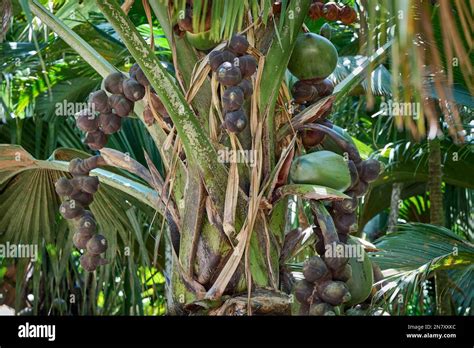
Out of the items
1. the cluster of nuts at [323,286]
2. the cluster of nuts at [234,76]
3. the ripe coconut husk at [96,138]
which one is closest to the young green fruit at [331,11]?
the cluster of nuts at [234,76]

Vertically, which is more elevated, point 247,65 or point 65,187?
point 247,65

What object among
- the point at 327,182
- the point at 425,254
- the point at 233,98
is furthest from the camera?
the point at 425,254

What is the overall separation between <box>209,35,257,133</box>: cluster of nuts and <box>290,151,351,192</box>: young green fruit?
9.6 inches

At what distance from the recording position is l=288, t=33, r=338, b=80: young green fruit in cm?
257

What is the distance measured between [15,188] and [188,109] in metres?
1.48

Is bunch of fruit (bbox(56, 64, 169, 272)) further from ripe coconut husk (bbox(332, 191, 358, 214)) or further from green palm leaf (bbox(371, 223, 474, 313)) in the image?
green palm leaf (bbox(371, 223, 474, 313))

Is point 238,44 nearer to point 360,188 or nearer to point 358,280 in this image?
point 360,188

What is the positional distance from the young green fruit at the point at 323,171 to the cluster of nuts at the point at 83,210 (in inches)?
26.3

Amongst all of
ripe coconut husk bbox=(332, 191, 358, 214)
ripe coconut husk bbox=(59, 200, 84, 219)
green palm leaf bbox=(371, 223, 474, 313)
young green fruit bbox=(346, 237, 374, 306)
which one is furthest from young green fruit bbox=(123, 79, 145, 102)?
green palm leaf bbox=(371, 223, 474, 313)

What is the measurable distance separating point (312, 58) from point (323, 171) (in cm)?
42

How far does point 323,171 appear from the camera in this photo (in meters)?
2.37

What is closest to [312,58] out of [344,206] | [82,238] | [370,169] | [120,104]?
[370,169]

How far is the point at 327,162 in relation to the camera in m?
2.38
